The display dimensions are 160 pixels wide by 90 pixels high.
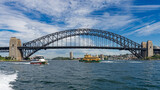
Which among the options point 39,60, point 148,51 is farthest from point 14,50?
point 148,51

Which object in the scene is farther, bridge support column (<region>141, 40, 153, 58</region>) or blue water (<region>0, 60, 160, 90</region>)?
bridge support column (<region>141, 40, 153, 58</region>)

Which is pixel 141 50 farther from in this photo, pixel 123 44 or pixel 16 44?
pixel 16 44

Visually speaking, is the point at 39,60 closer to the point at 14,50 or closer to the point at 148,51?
the point at 14,50

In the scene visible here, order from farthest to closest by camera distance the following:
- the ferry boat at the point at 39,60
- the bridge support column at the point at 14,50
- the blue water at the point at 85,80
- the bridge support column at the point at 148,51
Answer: the bridge support column at the point at 148,51
the bridge support column at the point at 14,50
the ferry boat at the point at 39,60
the blue water at the point at 85,80

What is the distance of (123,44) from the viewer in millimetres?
95125

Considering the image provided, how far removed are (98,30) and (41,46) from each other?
3924 cm

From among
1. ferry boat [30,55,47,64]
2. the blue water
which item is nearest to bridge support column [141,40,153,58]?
ferry boat [30,55,47,64]

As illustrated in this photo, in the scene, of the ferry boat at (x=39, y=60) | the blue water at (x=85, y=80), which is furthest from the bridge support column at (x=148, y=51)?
the blue water at (x=85, y=80)

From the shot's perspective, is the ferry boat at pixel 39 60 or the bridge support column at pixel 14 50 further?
the bridge support column at pixel 14 50

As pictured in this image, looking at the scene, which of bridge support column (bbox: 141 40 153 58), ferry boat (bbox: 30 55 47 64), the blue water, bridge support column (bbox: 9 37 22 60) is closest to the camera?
the blue water

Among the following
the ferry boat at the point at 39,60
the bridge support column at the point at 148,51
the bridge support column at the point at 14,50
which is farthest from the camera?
the bridge support column at the point at 148,51

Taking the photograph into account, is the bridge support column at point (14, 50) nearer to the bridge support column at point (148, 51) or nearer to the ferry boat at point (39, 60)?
the ferry boat at point (39, 60)

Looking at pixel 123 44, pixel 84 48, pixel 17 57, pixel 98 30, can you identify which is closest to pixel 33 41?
pixel 17 57

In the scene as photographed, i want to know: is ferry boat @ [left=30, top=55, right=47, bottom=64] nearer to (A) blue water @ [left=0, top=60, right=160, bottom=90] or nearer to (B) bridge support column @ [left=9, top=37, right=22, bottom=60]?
(A) blue water @ [left=0, top=60, right=160, bottom=90]
